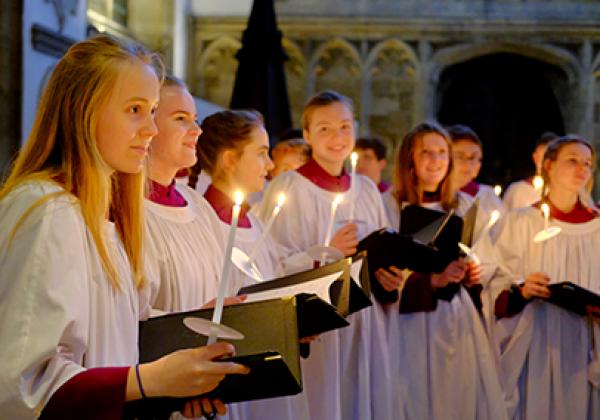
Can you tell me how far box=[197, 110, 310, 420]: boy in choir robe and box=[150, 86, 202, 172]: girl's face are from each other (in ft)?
1.87

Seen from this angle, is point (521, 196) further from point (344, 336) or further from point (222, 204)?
point (222, 204)

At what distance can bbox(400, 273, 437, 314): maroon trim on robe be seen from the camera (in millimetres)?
4242

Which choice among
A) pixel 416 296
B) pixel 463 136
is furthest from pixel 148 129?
pixel 463 136

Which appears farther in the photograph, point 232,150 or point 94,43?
point 232,150

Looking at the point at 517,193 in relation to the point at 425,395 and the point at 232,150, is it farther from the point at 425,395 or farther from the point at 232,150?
the point at 232,150

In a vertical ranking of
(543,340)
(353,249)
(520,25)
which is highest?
(520,25)

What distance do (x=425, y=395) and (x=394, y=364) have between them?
236 mm

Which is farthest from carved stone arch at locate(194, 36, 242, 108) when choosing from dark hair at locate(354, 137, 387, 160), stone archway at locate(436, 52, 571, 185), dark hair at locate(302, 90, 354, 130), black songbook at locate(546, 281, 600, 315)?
black songbook at locate(546, 281, 600, 315)

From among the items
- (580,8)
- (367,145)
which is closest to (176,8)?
(367,145)

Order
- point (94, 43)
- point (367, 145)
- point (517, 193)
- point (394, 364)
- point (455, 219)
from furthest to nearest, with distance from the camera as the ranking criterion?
point (367, 145) → point (517, 193) → point (394, 364) → point (455, 219) → point (94, 43)

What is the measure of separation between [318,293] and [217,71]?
23.6 ft

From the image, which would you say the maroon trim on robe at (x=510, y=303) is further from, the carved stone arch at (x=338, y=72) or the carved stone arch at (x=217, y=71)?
the carved stone arch at (x=217, y=71)

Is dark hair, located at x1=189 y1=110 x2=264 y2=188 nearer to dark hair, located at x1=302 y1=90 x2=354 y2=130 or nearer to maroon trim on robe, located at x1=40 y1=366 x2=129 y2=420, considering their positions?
dark hair, located at x1=302 y1=90 x2=354 y2=130

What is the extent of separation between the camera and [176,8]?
891 centimetres
